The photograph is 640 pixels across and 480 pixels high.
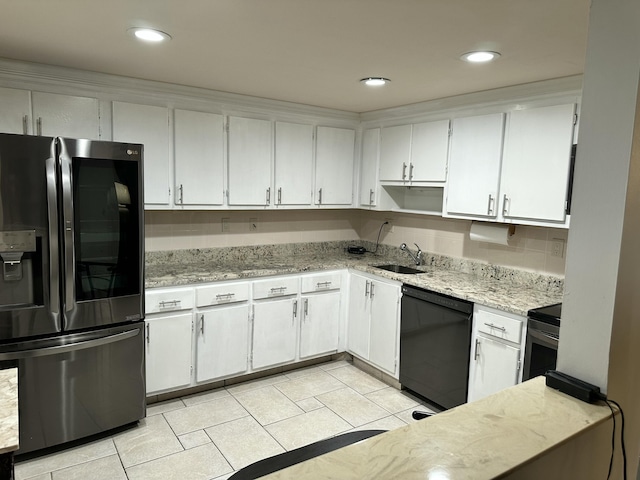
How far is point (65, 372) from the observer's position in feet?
8.70

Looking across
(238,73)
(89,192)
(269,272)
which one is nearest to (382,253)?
(269,272)

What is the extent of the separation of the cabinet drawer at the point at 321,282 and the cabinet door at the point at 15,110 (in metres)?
2.30

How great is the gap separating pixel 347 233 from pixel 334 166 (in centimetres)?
90

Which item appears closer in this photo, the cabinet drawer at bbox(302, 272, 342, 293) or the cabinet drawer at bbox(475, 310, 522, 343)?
the cabinet drawer at bbox(475, 310, 522, 343)

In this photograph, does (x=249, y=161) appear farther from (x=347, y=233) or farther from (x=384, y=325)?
(x=384, y=325)

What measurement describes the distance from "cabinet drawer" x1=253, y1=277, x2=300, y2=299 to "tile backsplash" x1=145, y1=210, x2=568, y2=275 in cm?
68

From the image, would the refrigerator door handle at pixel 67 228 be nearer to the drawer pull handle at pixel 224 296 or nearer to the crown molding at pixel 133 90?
the crown molding at pixel 133 90

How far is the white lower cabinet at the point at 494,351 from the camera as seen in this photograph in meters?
2.78

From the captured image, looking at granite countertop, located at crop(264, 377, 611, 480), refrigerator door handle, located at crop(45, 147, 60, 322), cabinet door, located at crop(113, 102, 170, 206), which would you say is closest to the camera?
granite countertop, located at crop(264, 377, 611, 480)

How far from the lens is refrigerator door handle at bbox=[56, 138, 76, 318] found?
8.29ft

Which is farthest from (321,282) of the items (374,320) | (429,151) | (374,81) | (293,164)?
(374,81)

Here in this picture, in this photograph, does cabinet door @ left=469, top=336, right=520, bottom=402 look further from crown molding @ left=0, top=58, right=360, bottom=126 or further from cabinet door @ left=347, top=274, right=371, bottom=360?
crown molding @ left=0, top=58, right=360, bottom=126

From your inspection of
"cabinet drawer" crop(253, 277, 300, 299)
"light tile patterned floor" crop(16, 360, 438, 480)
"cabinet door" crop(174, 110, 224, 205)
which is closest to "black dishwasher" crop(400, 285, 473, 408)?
"light tile patterned floor" crop(16, 360, 438, 480)

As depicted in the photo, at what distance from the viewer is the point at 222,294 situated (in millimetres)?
3455
